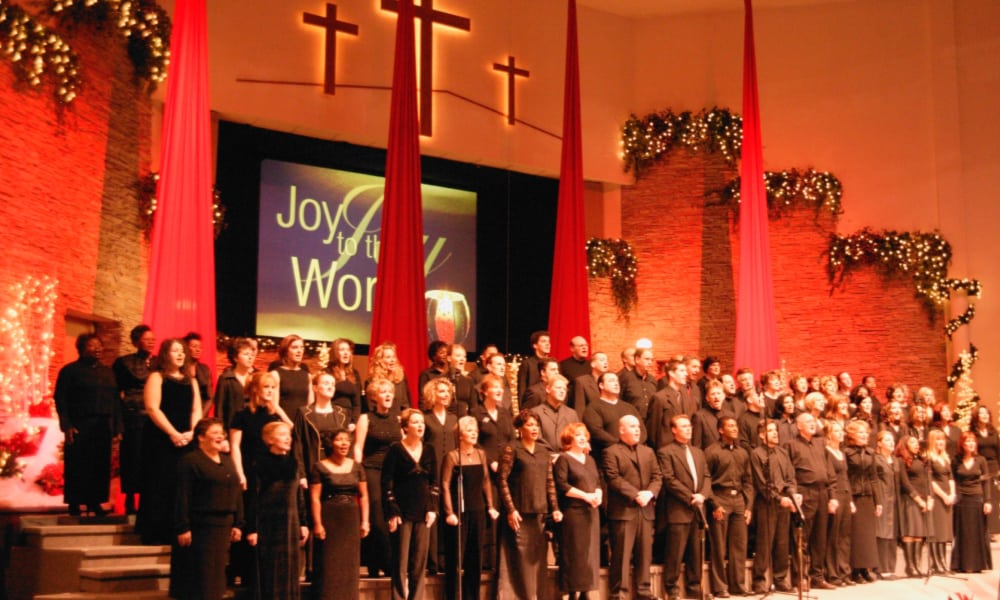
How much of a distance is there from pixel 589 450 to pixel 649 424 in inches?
40.5

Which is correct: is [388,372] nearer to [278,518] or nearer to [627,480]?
[278,518]

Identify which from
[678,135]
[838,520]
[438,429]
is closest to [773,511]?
[838,520]

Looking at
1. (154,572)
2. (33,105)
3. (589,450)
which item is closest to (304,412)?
(154,572)

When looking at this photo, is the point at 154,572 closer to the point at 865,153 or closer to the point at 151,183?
the point at 151,183

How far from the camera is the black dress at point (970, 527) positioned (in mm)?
10242

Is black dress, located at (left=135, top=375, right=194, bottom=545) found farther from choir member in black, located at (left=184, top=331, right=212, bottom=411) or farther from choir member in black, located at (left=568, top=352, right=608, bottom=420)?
choir member in black, located at (left=568, top=352, right=608, bottom=420)

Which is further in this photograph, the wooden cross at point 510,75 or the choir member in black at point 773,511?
the wooden cross at point 510,75

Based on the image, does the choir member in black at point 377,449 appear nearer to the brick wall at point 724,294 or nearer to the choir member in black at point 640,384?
the choir member in black at point 640,384

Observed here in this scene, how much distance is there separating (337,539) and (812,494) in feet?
14.3

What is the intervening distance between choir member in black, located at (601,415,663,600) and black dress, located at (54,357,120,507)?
3.28 meters

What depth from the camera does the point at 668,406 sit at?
27.8 ft

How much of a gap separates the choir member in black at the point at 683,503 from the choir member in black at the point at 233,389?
9.86 ft

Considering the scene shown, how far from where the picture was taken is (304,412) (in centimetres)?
670

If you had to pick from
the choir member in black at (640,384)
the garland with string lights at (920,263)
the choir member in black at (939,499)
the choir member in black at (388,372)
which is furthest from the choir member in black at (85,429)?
the garland with string lights at (920,263)
